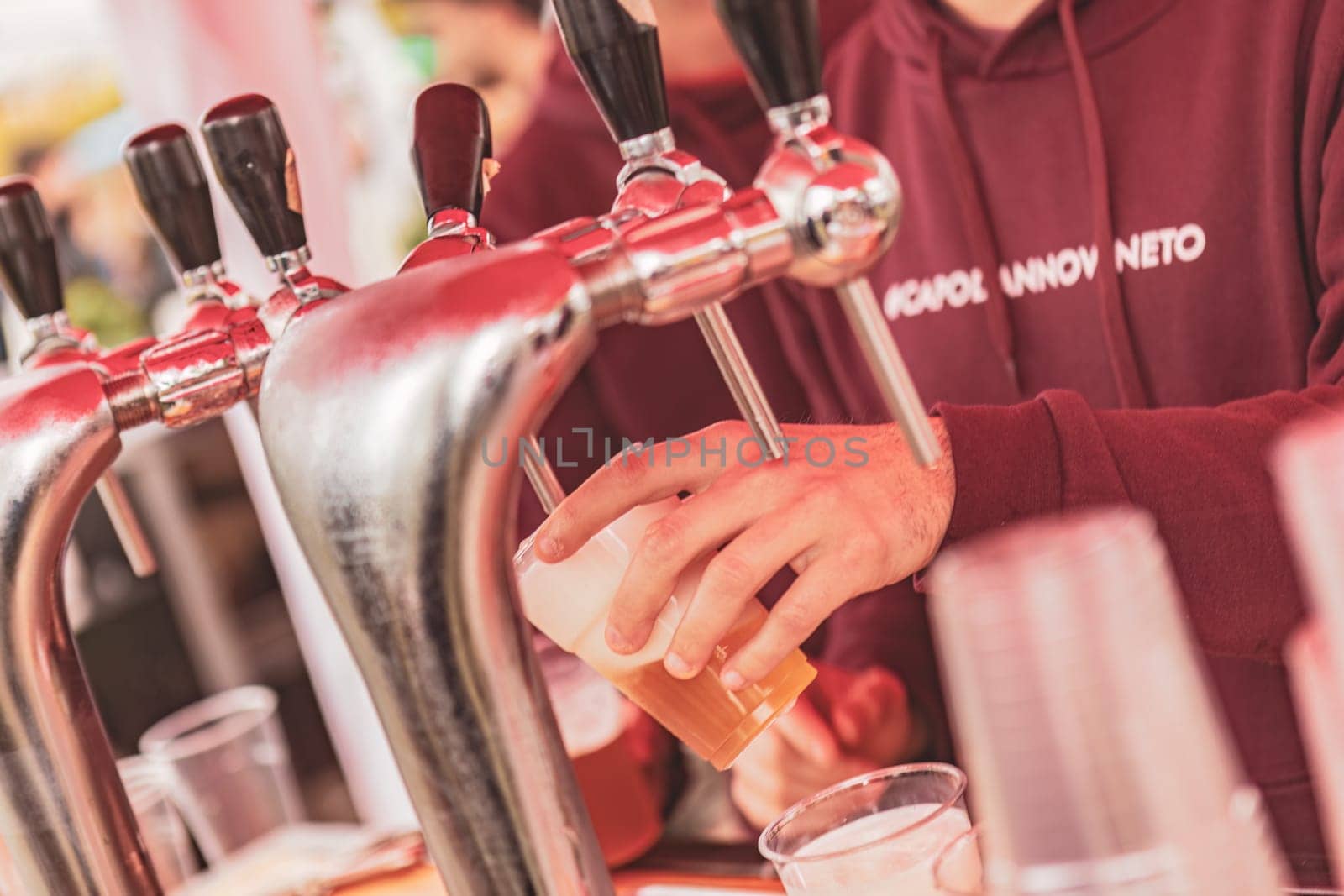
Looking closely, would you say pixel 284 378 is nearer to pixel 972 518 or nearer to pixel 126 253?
pixel 972 518

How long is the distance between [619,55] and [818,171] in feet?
0.37

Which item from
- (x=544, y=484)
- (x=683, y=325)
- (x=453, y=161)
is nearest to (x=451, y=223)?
(x=453, y=161)

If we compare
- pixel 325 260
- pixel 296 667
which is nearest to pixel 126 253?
pixel 296 667

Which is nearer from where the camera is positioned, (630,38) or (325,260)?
(630,38)

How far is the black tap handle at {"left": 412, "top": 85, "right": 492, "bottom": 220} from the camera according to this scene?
24.2 inches

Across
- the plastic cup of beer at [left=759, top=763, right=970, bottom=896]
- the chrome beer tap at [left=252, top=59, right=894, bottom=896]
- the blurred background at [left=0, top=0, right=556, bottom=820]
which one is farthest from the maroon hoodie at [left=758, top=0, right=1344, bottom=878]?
the blurred background at [left=0, top=0, right=556, bottom=820]

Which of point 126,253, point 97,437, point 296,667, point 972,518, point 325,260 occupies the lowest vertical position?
point 296,667

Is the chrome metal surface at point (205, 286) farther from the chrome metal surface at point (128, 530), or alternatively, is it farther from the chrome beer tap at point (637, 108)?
the chrome beer tap at point (637, 108)

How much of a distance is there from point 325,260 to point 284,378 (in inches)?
69.5

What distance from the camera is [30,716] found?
24.4 inches

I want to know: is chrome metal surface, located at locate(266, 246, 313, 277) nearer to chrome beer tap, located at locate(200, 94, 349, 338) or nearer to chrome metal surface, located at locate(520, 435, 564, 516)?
chrome beer tap, located at locate(200, 94, 349, 338)

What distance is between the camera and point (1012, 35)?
4.39 ft

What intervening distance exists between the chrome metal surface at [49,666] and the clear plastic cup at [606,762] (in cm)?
44

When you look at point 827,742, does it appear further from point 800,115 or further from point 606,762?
point 800,115
